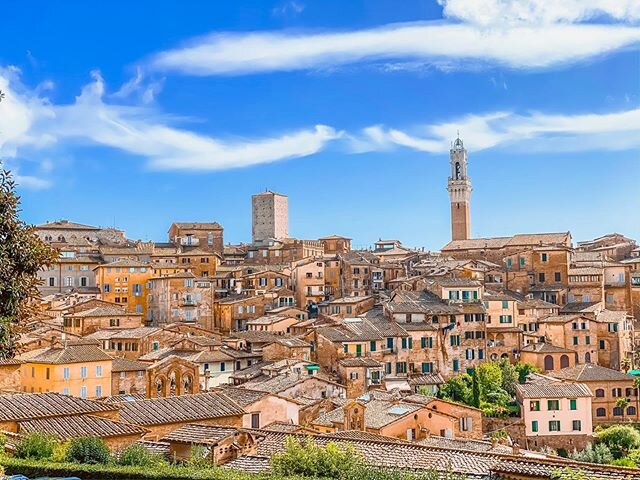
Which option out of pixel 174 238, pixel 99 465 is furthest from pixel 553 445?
pixel 174 238

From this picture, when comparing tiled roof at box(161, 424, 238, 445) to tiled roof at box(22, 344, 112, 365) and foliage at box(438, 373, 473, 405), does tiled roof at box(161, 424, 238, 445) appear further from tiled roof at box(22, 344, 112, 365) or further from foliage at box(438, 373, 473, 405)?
foliage at box(438, 373, 473, 405)

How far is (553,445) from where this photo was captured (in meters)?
47.2

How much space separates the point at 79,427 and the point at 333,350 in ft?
113

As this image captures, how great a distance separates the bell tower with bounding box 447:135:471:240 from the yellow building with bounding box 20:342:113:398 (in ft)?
268

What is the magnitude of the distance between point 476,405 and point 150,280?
31.8 meters

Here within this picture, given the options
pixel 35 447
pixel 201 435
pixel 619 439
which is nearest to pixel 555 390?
pixel 619 439

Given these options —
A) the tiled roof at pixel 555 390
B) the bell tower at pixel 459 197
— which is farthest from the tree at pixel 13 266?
the bell tower at pixel 459 197

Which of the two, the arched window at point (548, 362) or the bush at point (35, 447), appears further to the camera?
the arched window at point (548, 362)

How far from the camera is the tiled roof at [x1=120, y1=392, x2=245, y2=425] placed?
22969 millimetres

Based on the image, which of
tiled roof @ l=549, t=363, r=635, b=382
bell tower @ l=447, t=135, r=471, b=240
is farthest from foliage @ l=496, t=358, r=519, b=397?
bell tower @ l=447, t=135, r=471, b=240

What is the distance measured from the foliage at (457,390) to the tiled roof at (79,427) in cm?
3616

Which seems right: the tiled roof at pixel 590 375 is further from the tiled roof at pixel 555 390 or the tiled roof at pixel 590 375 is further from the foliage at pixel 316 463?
the foliage at pixel 316 463

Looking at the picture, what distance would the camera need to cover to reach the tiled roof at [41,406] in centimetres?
2053

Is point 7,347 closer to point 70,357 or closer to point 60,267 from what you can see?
point 70,357
